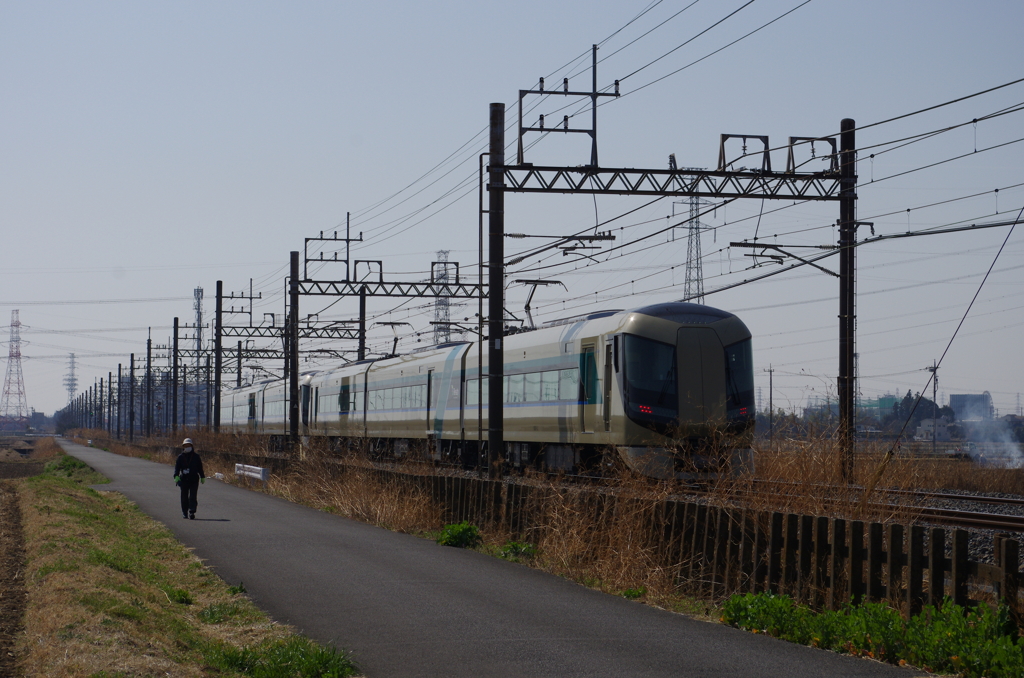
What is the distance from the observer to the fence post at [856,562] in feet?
30.1

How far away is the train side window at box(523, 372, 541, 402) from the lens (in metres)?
24.8

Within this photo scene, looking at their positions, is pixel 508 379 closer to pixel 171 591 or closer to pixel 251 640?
pixel 171 591

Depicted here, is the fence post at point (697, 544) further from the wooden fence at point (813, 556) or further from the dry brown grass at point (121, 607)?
the dry brown grass at point (121, 607)

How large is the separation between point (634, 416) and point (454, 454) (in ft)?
42.2

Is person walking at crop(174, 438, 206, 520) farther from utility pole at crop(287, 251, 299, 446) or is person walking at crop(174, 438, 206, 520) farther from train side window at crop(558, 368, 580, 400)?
utility pole at crop(287, 251, 299, 446)

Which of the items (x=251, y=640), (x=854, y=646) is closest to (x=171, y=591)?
(x=251, y=640)

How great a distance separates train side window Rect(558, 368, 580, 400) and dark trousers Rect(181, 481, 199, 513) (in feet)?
24.5

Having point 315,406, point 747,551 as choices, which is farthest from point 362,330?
point 747,551

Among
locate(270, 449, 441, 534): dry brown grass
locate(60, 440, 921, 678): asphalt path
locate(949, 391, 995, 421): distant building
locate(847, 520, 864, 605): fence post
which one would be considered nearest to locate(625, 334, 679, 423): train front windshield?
locate(270, 449, 441, 534): dry brown grass

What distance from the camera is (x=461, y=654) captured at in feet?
27.2

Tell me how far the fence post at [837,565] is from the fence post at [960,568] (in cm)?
122

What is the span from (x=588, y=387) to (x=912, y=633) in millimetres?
14311

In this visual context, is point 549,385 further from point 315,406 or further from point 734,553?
point 315,406

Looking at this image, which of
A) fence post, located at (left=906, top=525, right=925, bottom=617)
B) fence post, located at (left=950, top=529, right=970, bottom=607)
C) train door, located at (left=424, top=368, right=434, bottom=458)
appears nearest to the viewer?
fence post, located at (left=950, top=529, right=970, bottom=607)
